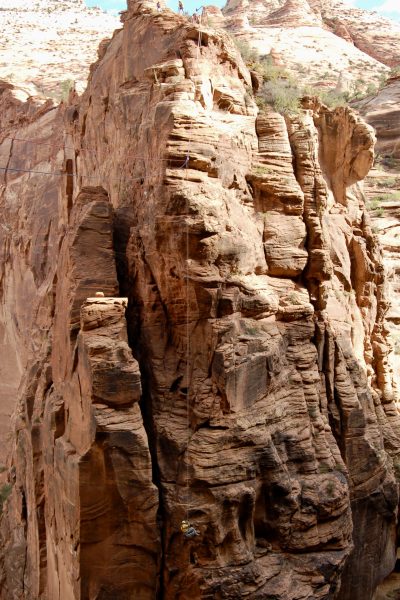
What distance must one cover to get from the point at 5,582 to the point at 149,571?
603 cm

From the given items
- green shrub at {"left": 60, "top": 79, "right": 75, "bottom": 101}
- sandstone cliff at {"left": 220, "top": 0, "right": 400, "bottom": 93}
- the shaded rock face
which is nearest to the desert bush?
the shaded rock face

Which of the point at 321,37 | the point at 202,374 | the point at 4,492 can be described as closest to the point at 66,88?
the point at 4,492

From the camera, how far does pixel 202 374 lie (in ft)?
34.7

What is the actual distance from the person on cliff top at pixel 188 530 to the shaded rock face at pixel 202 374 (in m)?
0.19

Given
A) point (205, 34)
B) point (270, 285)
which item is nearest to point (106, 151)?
point (205, 34)

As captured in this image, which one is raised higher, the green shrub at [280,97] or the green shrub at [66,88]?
the green shrub at [66,88]

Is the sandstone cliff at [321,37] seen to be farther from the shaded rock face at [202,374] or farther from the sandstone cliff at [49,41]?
the shaded rock face at [202,374]

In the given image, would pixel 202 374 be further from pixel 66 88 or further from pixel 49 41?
pixel 49 41

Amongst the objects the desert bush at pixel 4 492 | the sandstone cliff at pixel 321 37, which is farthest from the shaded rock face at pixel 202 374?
the sandstone cliff at pixel 321 37

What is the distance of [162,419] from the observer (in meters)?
10.6

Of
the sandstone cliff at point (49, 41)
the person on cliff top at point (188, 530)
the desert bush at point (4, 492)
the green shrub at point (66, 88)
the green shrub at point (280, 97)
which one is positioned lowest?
the desert bush at point (4, 492)

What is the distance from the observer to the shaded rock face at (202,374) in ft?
32.4

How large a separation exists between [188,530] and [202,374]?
8.33 feet

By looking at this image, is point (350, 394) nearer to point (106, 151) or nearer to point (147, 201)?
point (147, 201)
